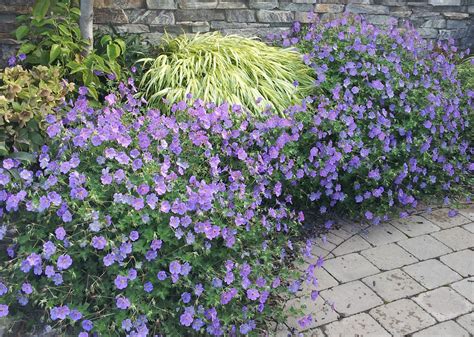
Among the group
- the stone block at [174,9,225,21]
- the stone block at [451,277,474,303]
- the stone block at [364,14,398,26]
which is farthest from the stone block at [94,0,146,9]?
the stone block at [451,277,474,303]

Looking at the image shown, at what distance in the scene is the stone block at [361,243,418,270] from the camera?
2.71 meters

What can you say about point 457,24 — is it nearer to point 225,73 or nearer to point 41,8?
point 225,73

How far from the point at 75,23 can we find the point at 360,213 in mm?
2101

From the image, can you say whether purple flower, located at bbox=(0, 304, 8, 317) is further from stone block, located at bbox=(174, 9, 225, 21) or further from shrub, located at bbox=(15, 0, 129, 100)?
stone block, located at bbox=(174, 9, 225, 21)

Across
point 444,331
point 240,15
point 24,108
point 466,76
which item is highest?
point 240,15

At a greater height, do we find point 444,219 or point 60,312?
point 60,312

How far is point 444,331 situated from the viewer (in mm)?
2240

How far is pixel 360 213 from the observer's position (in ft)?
9.98

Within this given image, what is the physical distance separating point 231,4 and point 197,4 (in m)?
0.28

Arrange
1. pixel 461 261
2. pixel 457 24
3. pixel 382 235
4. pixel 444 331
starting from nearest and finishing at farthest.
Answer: pixel 444 331 < pixel 461 261 < pixel 382 235 < pixel 457 24

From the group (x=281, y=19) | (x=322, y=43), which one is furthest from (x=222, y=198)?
(x=281, y=19)

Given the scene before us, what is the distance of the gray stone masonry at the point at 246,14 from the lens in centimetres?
347

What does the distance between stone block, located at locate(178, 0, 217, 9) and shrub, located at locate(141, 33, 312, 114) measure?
22 centimetres

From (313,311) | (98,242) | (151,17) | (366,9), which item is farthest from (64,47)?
(366,9)
